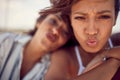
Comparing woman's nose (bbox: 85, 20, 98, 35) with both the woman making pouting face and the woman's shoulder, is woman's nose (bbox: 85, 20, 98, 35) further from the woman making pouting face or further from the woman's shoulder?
the woman's shoulder

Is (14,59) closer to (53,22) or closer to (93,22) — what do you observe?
(53,22)

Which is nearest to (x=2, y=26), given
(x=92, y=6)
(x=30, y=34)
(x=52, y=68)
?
(x=30, y=34)

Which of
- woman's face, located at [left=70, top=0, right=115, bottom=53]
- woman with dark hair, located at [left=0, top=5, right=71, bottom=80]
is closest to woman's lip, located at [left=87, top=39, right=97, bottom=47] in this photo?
woman's face, located at [left=70, top=0, right=115, bottom=53]

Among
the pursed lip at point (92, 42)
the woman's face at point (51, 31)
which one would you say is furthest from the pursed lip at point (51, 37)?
the pursed lip at point (92, 42)

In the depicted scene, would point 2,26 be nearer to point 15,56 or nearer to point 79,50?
point 15,56

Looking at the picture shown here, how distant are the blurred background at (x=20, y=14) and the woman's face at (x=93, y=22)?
0.06 m

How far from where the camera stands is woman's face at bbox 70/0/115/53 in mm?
1460

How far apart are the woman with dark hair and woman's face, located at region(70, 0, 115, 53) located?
6cm

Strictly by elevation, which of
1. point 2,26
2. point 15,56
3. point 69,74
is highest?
point 2,26

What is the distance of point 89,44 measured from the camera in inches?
58.2

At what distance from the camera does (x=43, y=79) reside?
1516 mm

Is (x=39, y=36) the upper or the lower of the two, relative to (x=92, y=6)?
lower

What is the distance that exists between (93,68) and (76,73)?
98 mm

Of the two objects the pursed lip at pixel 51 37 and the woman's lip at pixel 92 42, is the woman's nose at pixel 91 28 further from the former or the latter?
the pursed lip at pixel 51 37
